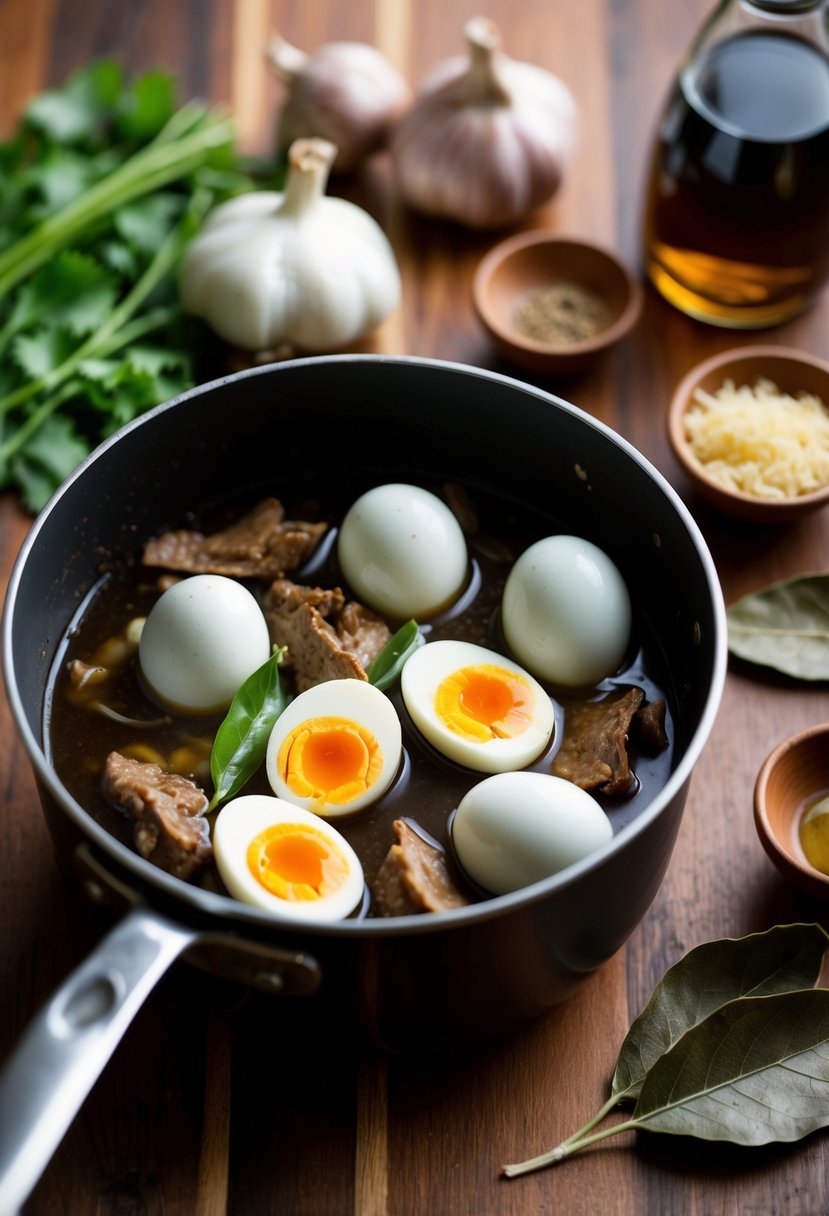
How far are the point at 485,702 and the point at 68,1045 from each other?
0.78m

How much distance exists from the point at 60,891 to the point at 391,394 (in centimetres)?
84

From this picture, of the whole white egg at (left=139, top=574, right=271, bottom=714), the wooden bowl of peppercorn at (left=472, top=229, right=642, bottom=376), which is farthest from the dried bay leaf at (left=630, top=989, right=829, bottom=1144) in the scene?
the wooden bowl of peppercorn at (left=472, top=229, right=642, bottom=376)

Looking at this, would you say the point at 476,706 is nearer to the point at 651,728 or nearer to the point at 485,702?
the point at 485,702

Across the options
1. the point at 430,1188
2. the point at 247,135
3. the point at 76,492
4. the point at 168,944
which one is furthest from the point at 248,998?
the point at 247,135

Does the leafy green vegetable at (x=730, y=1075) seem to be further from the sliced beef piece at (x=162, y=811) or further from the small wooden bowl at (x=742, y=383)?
the small wooden bowl at (x=742, y=383)

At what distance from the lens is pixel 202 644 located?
5.52 feet

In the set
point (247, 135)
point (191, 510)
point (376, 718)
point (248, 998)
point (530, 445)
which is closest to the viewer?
point (248, 998)

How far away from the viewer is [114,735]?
1722mm

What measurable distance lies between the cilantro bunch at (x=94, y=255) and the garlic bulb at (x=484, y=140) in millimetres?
357

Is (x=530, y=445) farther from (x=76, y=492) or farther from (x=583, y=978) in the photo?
(x=583, y=978)

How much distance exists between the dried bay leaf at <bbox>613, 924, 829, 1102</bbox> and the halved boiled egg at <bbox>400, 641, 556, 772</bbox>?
0.33m

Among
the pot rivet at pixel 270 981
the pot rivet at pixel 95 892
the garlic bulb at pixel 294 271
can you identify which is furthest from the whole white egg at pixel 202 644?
the garlic bulb at pixel 294 271

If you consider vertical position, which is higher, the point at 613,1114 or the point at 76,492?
the point at 76,492

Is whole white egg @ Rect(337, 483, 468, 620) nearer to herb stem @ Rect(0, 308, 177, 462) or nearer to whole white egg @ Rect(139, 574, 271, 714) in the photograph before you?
whole white egg @ Rect(139, 574, 271, 714)
